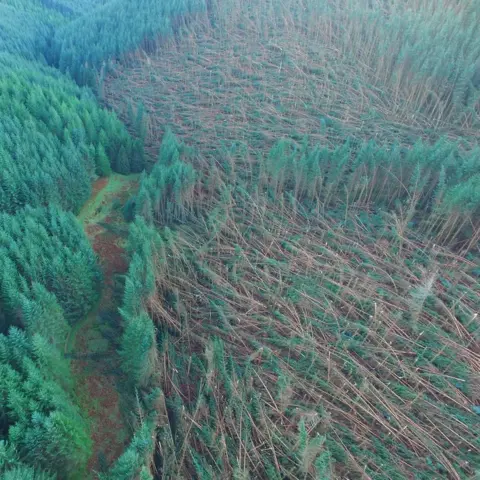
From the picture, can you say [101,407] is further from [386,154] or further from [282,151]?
[386,154]

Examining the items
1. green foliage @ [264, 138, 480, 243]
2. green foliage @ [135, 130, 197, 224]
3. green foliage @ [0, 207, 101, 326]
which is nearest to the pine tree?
green foliage @ [135, 130, 197, 224]

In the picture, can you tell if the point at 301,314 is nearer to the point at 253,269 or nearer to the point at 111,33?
the point at 253,269

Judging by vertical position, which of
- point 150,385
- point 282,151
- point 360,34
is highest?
point 360,34

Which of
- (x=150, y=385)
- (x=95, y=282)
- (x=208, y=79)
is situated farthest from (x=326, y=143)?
(x=150, y=385)

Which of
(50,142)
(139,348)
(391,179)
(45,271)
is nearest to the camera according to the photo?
(139,348)

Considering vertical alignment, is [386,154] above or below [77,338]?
above

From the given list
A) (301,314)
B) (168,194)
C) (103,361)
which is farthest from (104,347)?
(168,194)
